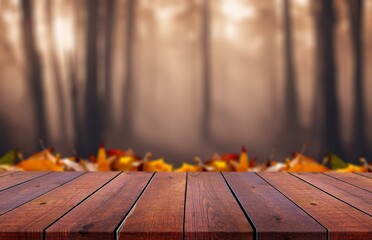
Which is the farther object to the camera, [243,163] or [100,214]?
[243,163]

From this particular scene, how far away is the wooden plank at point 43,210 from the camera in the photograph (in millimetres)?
489

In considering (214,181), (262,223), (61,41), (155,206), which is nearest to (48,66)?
(61,41)

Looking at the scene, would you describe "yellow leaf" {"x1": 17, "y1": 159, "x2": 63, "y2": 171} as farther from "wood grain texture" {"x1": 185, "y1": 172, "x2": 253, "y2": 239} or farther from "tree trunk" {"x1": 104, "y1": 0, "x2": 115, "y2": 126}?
"wood grain texture" {"x1": 185, "y1": 172, "x2": 253, "y2": 239}

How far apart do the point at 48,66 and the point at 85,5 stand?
200 millimetres

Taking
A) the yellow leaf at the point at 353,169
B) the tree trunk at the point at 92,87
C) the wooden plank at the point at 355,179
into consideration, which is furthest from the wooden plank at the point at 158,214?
the yellow leaf at the point at 353,169

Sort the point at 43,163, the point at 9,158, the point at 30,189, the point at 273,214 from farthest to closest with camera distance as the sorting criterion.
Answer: the point at 9,158
the point at 43,163
the point at 30,189
the point at 273,214

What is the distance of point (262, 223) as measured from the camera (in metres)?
0.52

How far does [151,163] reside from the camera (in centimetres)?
116

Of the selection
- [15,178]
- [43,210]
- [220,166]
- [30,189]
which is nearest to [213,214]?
[43,210]

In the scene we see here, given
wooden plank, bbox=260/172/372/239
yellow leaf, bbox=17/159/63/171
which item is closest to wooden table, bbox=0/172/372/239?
wooden plank, bbox=260/172/372/239

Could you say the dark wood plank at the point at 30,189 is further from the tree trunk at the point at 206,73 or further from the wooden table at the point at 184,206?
the tree trunk at the point at 206,73

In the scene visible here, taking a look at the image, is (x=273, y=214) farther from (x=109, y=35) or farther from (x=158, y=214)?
(x=109, y=35)

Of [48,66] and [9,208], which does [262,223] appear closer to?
[9,208]

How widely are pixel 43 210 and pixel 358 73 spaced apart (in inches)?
37.1
